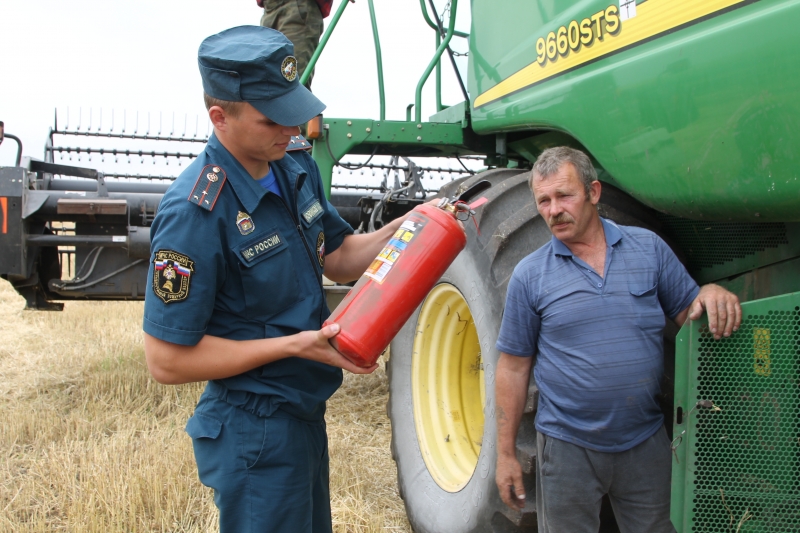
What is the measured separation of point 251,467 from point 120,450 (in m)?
2.41

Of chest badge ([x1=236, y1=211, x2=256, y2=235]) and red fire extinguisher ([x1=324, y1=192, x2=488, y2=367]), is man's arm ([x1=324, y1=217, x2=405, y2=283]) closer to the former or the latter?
red fire extinguisher ([x1=324, y1=192, x2=488, y2=367])

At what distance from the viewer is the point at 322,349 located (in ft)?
5.84

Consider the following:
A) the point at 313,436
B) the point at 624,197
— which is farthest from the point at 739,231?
the point at 313,436

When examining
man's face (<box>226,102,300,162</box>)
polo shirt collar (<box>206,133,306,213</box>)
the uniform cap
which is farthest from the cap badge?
polo shirt collar (<box>206,133,306,213</box>)

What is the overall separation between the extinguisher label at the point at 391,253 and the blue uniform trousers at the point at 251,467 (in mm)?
463

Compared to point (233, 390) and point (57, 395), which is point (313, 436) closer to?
point (233, 390)

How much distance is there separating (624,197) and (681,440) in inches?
39.0

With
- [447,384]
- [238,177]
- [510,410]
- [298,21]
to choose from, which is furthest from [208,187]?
[298,21]

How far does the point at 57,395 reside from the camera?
518 cm

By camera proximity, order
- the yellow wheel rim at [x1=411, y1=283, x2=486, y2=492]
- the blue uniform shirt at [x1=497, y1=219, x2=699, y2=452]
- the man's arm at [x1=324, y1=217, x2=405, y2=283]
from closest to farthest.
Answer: the blue uniform shirt at [x1=497, y1=219, x2=699, y2=452] → the man's arm at [x1=324, y1=217, x2=405, y2=283] → the yellow wheel rim at [x1=411, y1=283, x2=486, y2=492]

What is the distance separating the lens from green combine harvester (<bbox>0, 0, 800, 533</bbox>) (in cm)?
169

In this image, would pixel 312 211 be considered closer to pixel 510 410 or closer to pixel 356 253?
pixel 356 253

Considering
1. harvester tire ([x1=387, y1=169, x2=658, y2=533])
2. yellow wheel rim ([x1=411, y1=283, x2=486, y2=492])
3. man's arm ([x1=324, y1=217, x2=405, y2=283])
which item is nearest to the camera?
man's arm ([x1=324, y1=217, x2=405, y2=283])

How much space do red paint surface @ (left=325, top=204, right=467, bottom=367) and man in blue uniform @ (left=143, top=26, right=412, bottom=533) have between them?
6 cm
